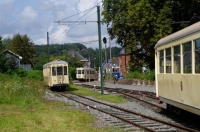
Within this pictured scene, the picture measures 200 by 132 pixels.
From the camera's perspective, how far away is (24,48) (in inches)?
3201

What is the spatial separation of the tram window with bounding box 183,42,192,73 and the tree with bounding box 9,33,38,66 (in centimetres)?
7188

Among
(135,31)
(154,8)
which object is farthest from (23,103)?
(135,31)

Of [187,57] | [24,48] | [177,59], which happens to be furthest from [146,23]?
[24,48]

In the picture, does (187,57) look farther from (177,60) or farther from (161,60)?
(161,60)

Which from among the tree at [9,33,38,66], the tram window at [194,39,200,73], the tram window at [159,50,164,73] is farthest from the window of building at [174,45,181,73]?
the tree at [9,33,38,66]

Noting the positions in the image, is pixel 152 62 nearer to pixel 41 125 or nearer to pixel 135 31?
pixel 135 31

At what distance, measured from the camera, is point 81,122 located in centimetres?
1346

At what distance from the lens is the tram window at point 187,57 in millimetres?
10953

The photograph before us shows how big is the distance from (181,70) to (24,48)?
71.9m

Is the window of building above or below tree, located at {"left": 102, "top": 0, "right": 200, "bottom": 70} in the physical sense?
below

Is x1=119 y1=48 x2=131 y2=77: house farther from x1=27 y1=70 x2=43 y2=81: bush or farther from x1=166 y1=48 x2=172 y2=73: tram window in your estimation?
x1=166 y1=48 x2=172 y2=73: tram window

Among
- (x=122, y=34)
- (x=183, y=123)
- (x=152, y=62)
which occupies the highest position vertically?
(x=122, y=34)

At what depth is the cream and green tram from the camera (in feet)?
34.3

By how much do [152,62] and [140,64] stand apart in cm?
296
